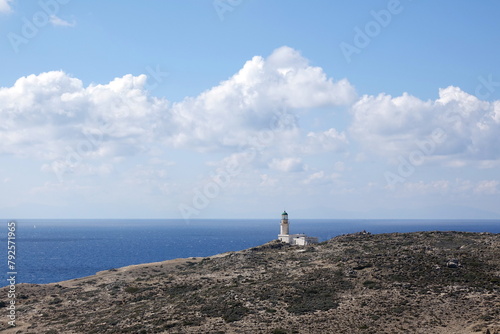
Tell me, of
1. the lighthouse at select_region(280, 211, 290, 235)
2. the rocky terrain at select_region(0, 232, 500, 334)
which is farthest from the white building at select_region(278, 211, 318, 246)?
the rocky terrain at select_region(0, 232, 500, 334)

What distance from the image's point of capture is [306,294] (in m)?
47.3

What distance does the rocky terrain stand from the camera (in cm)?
4019

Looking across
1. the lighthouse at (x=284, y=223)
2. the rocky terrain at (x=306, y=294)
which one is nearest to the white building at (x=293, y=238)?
the lighthouse at (x=284, y=223)

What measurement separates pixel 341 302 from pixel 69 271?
10390 cm

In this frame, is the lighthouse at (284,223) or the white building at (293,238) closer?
the white building at (293,238)

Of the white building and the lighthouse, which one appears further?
the lighthouse

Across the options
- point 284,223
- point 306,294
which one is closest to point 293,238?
point 284,223

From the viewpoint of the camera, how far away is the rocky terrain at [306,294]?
1582 inches

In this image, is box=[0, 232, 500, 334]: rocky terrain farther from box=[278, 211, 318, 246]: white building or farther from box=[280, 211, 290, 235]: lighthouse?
box=[280, 211, 290, 235]: lighthouse

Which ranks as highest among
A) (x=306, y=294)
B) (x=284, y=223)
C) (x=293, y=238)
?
(x=284, y=223)

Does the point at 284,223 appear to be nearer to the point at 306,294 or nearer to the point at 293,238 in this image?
the point at 293,238

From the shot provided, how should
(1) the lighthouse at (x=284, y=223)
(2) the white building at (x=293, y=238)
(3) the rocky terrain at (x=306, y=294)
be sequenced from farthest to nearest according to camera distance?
(1) the lighthouse at (x=284, y=223)
(2) the white building at (x=293, y=238)
(3) the rocky terrain at (x=306, y=294)

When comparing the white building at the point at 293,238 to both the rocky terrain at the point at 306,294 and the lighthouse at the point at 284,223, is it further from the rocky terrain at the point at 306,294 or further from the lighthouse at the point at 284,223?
the rocky terrain at the point at 306,294

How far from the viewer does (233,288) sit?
51781 mm
